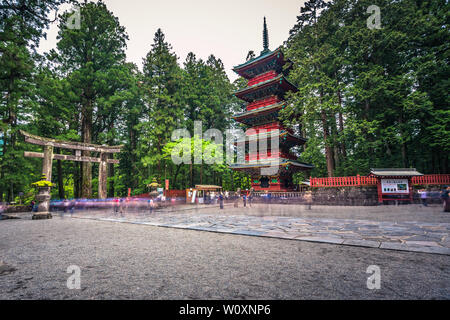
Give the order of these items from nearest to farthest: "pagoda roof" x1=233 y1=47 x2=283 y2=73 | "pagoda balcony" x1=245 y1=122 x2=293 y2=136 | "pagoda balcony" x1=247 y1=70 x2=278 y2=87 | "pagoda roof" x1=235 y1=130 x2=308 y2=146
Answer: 1. "pagoda roof" x1=235 y1=130 x2=308 y2=146
2. "pagoda roof" x1=233 y1=47 x2=283 y2=73
3. "pagoda balcony" x1=245 y1=122 x2=293 y2=136
4. "pagoda balcony" x1=247 y1=70 x2=278 y2=87

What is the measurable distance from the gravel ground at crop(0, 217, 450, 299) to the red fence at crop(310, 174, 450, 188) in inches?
498

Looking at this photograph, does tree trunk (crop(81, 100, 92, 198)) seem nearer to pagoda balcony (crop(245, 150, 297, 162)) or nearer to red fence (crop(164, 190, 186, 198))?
red fence (crop(164, 190, 186, 198))

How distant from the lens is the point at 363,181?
1454 centimetres

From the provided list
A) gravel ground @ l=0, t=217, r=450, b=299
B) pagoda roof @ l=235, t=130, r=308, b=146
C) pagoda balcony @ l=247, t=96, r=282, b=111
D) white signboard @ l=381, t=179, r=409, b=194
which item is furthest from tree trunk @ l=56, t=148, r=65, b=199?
white signboard @ l=381, t=179, r=409, b=194

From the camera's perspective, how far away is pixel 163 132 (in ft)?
82.1

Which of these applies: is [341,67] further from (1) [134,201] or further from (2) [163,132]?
(1) [134,201]

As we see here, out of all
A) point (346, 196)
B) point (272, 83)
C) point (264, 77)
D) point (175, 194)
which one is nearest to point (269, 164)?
point (346, 196)

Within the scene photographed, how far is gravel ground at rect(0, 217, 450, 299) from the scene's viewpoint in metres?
2.39

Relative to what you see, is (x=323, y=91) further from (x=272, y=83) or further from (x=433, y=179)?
(x=433, y=179)

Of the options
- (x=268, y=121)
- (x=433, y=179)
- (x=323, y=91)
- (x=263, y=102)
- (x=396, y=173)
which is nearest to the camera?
(x=396, y=173)

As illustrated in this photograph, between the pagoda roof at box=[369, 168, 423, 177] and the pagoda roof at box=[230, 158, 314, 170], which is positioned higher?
the pagoda roof at box=[230, 158, 314, 170]

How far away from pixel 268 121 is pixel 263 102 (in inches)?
94.4
